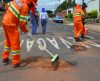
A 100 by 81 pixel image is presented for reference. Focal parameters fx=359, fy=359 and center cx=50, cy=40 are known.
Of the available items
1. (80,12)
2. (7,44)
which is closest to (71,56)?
(7,44)

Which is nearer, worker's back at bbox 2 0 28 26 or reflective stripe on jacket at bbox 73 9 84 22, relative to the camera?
worker's back at bbox 2 0 28 26

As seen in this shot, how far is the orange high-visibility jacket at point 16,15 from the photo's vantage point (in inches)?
389

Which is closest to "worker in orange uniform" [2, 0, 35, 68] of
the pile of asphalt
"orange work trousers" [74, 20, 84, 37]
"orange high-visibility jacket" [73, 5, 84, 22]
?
the pile of asphalt

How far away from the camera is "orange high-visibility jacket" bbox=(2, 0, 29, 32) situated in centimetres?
989

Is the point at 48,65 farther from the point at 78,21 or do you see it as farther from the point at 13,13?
the point at 78,21

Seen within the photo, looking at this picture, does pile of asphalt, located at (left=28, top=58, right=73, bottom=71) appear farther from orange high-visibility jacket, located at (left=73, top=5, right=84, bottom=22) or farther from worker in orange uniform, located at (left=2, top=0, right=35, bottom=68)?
orange high-visibility jacket, located at (left=73, top=5, right=84, bottom=22)

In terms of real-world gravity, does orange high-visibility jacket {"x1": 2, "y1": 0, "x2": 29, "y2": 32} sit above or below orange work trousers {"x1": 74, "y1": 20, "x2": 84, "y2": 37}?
above

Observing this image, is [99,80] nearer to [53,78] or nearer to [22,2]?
[53,78]

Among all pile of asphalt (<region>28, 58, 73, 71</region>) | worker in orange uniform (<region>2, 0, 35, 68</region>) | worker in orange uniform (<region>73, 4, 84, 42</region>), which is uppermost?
worker in orange uniform (<region>2, 0, 35, 68</region>)

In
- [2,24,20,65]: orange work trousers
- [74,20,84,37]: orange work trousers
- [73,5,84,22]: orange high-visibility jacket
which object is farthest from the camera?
[73,5,84,22]: orange high-visibility jacket

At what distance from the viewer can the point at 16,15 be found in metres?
10.0

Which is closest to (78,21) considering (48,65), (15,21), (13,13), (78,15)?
(78,15)

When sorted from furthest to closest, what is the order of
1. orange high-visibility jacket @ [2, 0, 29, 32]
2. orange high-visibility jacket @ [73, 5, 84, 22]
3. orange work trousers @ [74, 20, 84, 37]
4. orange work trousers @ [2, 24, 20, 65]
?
orange high-visibility jacket @ [73, 5, 84, 22] < orange work trousers @ [74, 20, 84, 37] < orange work trousers @ [2, 24, 20, 65] < orange high-visibility jacket @ [2, 0, 29, 32]

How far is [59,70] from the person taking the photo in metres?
9.72
